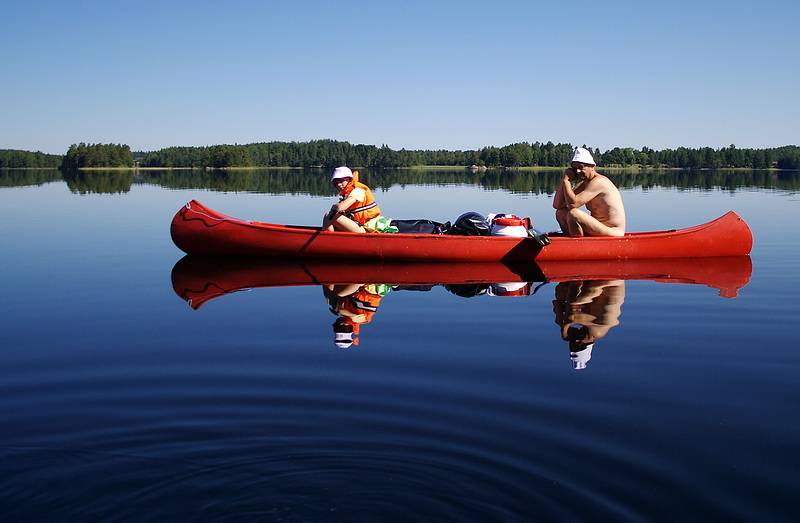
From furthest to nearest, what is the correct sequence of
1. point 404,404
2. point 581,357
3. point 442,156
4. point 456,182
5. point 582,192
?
point 442,156 < point 456,182 < point 582,192 < point 581,357 < point 404,404

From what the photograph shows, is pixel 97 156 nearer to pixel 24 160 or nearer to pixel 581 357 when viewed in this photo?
pixel 24 160

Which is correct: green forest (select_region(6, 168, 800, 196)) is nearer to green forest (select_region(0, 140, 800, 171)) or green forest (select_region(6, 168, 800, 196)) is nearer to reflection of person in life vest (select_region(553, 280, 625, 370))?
reflection of person in life vest (select_region(553, 280, 625, 370))

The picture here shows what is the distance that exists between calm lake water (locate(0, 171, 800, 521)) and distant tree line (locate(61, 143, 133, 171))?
472ft

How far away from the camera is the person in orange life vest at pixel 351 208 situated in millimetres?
12242

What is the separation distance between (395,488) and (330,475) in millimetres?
373

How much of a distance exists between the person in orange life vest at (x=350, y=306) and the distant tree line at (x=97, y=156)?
145140 millimetres

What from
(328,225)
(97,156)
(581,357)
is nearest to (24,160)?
(97,156)

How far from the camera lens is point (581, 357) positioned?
662 cm

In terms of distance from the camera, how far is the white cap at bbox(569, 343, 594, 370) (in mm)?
6320

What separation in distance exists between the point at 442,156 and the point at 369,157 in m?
24.3

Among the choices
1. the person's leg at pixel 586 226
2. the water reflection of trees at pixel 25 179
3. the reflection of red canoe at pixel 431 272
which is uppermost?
the water reflection of trees at pixel 25 179

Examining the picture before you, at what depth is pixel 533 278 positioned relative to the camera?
37.2 feet

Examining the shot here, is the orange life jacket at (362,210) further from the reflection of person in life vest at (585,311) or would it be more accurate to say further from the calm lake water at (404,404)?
the reflection of person in life vest at (585,311)

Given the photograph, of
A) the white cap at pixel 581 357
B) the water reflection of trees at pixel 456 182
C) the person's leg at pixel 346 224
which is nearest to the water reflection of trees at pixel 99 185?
the water reflection of trees at pixel 456 182
